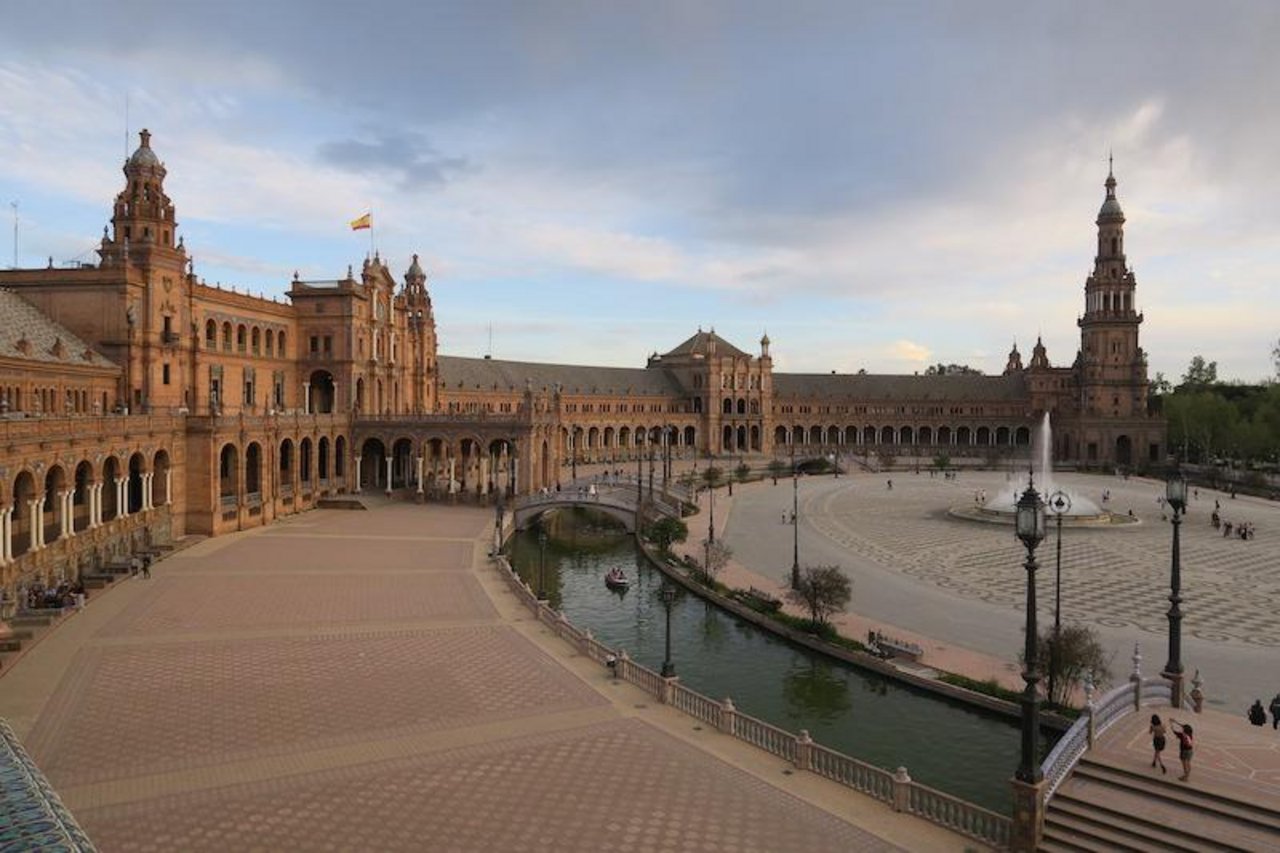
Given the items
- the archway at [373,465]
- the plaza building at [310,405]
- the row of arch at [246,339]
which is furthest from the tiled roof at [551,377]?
the row of arch at [246,339]

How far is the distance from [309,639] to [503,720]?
11066mm

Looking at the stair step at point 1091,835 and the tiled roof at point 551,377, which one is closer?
the stair step at point 1091,835

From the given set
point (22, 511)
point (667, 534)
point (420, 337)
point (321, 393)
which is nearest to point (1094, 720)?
point (667, 534)

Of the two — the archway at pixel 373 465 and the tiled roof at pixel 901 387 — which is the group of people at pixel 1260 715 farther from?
the tiled roof at pixel 901 387

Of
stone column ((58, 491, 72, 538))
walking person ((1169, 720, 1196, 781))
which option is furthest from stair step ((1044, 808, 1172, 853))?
stone column ((58, 491, 72, 538))

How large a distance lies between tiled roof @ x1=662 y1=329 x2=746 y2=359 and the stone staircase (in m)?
124

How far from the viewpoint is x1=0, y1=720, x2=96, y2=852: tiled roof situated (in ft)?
30.9

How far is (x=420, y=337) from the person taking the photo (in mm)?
93688

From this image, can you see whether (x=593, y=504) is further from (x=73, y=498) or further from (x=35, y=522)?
(x=35, y=522)

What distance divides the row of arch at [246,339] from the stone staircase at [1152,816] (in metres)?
62.8

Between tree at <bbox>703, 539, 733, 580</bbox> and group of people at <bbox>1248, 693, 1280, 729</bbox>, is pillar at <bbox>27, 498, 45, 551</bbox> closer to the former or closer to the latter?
tree at <bbox>703, 539, 733, 580</bbox>

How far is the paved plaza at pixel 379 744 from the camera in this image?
57.8 feet

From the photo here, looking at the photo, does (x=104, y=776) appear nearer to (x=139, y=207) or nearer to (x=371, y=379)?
(x=139, y=207)

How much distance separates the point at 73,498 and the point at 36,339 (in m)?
12.3
